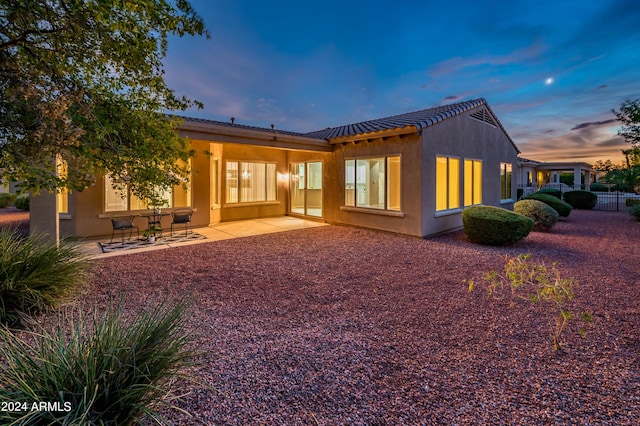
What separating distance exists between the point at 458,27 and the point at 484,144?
4.65 m

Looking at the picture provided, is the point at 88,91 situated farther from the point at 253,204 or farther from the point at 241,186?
the point at 253,204

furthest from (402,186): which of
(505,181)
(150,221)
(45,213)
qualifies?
(45,213)

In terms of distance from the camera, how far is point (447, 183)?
1011 cm

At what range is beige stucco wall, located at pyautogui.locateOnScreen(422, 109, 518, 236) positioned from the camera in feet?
29.9

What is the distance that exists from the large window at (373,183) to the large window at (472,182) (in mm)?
3148

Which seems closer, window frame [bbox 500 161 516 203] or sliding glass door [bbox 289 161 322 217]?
sliding glass door [bbox 289 161 322 217]

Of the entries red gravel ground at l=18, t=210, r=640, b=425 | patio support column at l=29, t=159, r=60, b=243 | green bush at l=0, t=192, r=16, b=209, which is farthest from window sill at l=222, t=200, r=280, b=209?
green bush at l=0, t=192, r=16, b=209

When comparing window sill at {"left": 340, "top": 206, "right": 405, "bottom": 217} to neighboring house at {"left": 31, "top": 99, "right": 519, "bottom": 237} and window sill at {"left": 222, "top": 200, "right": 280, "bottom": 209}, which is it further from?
window sill at {"left": 222, "top": 200, "right": 280, "bottom": 209}

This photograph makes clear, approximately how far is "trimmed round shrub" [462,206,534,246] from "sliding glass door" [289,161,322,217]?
5.97m

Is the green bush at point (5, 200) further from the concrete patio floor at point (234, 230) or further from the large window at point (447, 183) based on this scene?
the large window at point (447, 183)

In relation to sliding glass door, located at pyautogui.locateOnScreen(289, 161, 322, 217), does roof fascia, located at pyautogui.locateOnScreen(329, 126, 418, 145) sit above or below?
above

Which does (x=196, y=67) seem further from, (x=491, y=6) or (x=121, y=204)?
(x=491, y=6)

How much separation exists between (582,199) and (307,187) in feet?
57.1

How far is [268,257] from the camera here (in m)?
6.93
